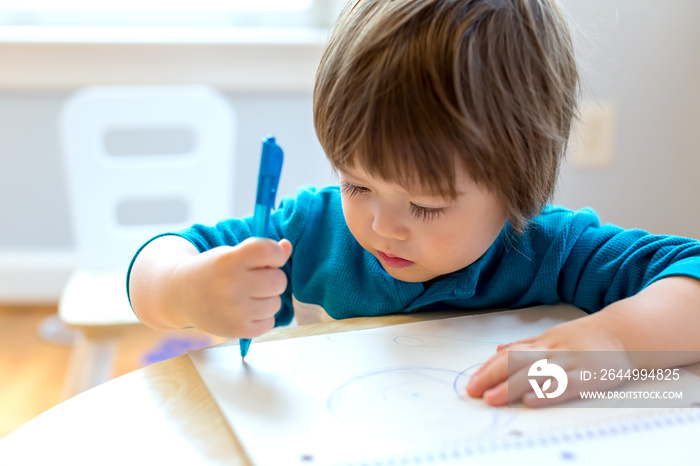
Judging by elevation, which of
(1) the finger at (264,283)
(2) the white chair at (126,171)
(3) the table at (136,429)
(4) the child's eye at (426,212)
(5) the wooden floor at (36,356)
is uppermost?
(4) the child's eye at (426,212)

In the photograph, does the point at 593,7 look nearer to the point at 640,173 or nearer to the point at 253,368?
the point at 640,173

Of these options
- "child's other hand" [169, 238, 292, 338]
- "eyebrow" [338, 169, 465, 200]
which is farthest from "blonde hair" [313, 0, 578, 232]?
"child's other hand" [169, 238, 292, 338]

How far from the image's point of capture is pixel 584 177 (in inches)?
60.3

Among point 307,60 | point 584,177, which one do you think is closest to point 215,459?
point 584,177

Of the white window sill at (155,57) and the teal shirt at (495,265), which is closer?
the teal shirt at (495,265)

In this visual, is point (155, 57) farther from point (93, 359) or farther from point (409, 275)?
point (409, 275)

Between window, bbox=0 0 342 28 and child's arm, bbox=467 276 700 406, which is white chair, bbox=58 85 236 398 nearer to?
window, bbox=0 0 342 28

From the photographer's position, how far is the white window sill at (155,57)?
166cm

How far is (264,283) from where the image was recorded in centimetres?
48

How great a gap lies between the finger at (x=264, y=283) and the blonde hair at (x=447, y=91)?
11 centimetres

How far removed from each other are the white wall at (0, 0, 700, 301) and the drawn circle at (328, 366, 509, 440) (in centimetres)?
103

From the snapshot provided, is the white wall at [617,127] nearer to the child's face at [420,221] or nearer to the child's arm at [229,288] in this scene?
the child's face at [420,221]

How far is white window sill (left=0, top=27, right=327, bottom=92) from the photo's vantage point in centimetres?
166

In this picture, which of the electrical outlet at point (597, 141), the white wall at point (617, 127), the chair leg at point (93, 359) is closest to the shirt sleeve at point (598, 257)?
the chair leg at point (93, 359)
